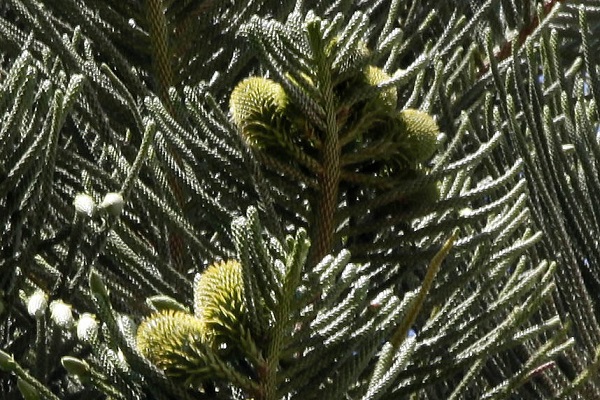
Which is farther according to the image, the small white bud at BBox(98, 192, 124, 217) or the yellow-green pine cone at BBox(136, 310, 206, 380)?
the small white bud at BBox(98, 192, 124, 217)

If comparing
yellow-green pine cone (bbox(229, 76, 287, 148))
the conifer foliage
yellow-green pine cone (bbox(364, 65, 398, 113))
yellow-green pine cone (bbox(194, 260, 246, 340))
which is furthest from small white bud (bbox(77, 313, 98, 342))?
yellow-green pine cone (bbox(364, 65, 398, 113))

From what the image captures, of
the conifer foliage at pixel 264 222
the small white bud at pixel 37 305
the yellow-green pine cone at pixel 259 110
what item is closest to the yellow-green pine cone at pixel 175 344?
the conifer foliage at pixel 264 222

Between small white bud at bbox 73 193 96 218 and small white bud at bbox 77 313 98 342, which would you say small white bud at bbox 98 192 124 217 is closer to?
small white bud at bbox 73 193 96 218

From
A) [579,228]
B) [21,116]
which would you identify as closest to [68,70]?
[21,116]

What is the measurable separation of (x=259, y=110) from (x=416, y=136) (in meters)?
0.20

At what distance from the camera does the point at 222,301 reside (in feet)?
4.05

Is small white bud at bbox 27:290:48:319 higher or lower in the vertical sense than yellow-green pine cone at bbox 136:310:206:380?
higher

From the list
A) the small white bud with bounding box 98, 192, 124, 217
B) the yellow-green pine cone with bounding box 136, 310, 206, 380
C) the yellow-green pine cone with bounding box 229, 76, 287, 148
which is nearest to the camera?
the yellow-green pine cone with bounding box 136, 310, 206, 380

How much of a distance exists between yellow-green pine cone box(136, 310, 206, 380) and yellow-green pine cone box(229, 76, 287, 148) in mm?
319

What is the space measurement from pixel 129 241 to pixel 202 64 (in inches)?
19.0

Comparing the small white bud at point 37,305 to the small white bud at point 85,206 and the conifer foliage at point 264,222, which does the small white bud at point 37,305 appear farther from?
the small white bud at point 85,206

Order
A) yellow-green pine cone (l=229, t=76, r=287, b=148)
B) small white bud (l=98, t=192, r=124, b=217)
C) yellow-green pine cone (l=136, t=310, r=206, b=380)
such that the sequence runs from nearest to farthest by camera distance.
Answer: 1. yellow-green pine cone (l=136, t=310, r=206, b=380)
2. small white bud (l=98, t=192, r=124, b=217)
3. yellow-green pine cone (l=229, t=76, r=287, b=148)

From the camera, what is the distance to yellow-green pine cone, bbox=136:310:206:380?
1212 millimetres

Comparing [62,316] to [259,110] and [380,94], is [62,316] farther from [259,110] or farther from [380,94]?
[380,94]
